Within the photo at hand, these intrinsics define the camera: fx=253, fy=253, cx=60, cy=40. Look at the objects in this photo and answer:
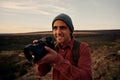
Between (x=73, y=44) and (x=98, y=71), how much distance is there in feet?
21.9

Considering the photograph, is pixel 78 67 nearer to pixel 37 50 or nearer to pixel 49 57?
pixel 49 57

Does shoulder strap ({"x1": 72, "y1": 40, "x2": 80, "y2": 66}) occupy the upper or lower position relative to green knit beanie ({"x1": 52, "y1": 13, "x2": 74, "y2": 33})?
lower

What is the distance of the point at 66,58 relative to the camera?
337cm

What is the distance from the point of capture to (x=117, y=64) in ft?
33.4

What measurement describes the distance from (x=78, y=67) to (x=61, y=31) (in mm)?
540

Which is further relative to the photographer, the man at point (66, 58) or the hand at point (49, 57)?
the man at point (66, 58)

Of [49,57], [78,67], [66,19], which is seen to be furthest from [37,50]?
[66,19]

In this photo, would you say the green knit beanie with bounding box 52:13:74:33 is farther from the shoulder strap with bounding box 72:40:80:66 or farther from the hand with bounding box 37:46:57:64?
the hand with bounding box 37:46:57:64

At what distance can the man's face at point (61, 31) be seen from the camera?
3.37 metres

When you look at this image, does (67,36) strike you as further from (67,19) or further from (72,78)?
(72,78)

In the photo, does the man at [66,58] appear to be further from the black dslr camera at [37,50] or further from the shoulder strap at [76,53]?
the black dslr camera at [37,50]

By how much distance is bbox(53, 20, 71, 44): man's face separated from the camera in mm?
3373

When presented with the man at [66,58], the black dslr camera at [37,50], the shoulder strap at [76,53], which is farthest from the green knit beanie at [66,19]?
the black dslr camera at [37,50]

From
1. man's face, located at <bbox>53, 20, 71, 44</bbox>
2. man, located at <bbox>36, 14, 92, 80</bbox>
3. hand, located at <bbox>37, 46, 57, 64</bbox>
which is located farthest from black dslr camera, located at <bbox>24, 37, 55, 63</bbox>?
man's face, located at <bbox>53, 20, 71, 44</bbox>
